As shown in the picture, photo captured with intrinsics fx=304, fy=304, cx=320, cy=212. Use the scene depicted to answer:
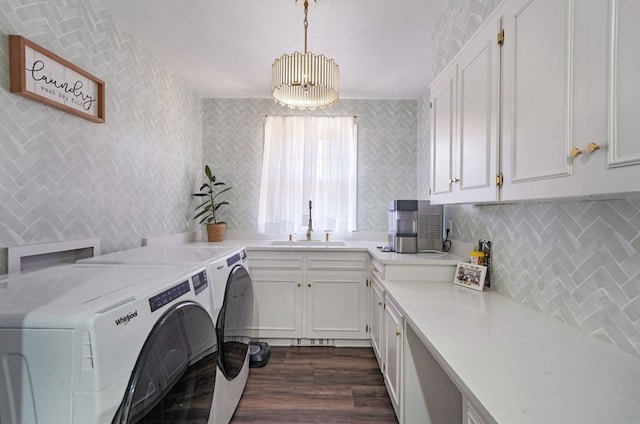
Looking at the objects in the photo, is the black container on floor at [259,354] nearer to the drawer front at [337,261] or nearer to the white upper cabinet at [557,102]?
the drawer front at [337,261]

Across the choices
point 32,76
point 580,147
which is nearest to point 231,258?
point 32,76

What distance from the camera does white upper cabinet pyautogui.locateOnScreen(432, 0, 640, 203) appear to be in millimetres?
699

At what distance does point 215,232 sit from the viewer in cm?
316

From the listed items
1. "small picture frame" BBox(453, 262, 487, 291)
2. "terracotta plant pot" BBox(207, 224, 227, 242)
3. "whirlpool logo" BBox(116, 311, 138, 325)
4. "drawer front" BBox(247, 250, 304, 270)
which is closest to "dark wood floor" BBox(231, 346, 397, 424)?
"drawer front" BBox(247, 250, 304, 270)

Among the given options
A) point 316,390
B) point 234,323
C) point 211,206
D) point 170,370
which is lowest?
point 316,390

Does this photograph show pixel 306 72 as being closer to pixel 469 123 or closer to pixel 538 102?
pixel 469 123

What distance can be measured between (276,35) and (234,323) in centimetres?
199

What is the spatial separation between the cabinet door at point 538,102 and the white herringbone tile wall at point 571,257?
11.6 inches

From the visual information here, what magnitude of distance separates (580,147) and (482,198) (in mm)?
539

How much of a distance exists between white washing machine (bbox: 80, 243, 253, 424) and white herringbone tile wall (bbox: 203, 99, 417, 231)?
1536mm

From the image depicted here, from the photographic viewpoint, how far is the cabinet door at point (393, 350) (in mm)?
1663

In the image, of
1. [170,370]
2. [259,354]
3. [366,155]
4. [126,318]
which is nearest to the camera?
[126,318]

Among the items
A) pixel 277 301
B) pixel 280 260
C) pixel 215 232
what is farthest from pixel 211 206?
pixel 277 301

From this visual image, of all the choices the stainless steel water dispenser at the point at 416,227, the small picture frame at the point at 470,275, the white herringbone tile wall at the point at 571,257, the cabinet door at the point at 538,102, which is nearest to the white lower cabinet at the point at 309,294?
the stainless steel water dispenser at the point at 416,227
